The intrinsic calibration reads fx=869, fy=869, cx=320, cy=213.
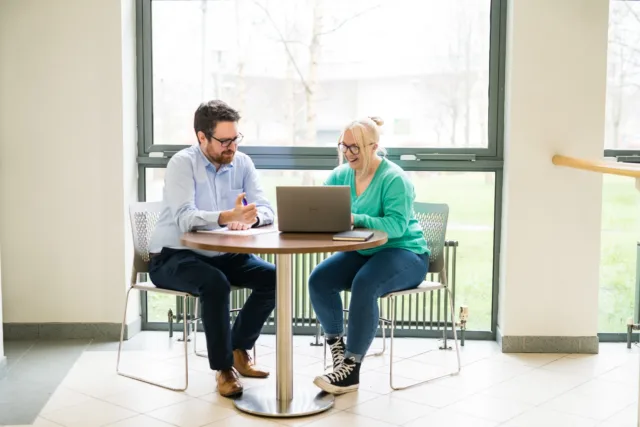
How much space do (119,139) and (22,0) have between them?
92cm

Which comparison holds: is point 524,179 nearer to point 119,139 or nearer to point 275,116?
point 275,116

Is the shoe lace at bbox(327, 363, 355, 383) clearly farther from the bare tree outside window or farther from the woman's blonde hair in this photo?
the bare tree outside window

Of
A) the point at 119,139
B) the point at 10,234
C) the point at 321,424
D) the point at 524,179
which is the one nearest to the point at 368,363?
the point at 321,424

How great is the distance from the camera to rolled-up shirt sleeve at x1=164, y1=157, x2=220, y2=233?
3.89 metres

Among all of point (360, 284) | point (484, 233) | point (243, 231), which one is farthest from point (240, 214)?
point (484, 233)

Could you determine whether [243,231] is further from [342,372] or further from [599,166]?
[599,166]

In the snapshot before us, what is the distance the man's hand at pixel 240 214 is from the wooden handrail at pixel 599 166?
1.54 meters

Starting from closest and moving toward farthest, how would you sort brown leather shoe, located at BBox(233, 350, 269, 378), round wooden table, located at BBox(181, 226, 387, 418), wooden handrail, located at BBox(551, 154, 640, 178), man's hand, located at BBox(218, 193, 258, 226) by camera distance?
wooden handrail, located at BBox(551, 154, 640, 178) < round wooden table, located at BBox(181, 226, 387, 418) < man's hand, located at BBox(218, 193, 258, 226) < brown leather shoe, located at BBox(233, 350, 269, 378)

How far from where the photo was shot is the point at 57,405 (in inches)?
151

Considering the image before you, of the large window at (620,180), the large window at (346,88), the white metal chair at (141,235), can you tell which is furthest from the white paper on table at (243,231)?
the large window at (620,180)

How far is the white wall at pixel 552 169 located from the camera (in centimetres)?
462

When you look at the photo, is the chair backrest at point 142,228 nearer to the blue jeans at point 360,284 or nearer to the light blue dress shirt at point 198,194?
the light blue dress shirt at point 198,194

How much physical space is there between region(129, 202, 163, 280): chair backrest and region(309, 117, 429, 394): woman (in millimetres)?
852

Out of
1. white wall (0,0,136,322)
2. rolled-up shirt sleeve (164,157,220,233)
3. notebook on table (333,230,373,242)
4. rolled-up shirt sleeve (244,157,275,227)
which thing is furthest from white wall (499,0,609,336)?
white wall (0,0,136,322)
